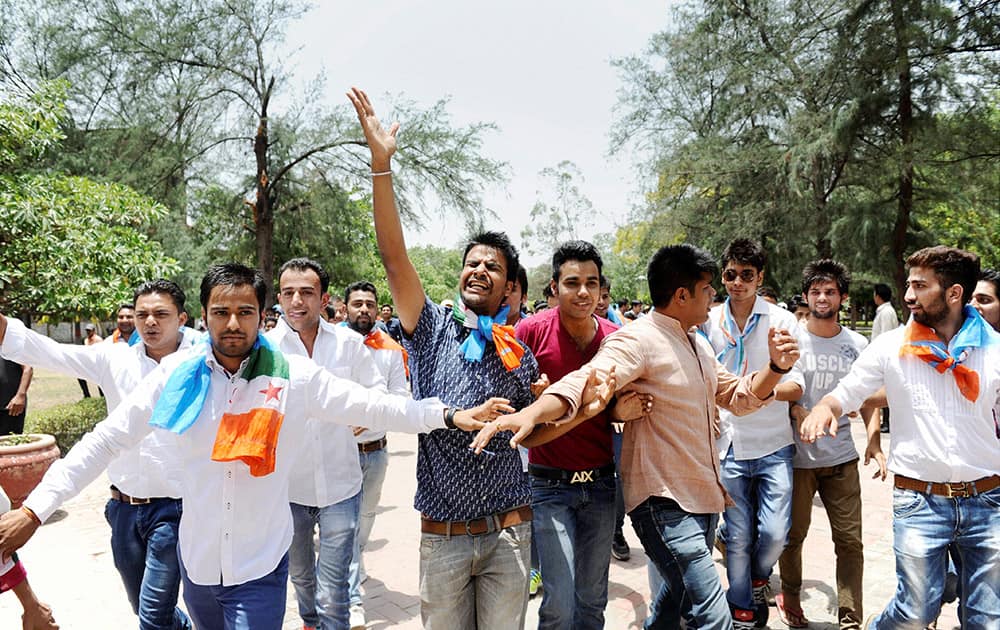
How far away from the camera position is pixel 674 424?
3.04 metres

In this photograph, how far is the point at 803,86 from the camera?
53.4 ft

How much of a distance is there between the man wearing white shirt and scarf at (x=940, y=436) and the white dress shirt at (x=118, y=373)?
3219 mm

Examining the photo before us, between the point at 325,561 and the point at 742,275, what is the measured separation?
303 centimetres

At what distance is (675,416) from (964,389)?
141cm

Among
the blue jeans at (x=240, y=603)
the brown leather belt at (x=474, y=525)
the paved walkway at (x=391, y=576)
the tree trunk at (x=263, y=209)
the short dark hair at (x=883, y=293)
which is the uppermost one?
the tree trunk at (x=263, y=209)

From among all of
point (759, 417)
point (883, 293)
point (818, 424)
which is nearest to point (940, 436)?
point (818, 424)

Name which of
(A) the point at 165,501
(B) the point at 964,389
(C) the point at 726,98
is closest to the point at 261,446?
(A) the point at 165,501

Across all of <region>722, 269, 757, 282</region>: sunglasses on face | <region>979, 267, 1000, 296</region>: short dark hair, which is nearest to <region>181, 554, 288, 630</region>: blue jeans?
<region>722, 269, 757, 282</region>: sunglasses on face

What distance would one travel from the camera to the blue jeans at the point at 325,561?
369cm

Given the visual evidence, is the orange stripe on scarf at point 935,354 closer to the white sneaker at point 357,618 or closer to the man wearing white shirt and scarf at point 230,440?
the man wearing white shirt and scarf at point 230,440

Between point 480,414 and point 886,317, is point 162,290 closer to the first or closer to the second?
point 480,414

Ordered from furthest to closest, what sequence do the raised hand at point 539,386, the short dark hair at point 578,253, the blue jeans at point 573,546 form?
the short dark hair at point 578,253 → the blue jeans at point 573,546 → the raised hand at point 539,386

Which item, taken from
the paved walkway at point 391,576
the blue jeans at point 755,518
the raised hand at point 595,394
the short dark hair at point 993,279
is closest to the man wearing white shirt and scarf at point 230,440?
the raised hand at point 595,394

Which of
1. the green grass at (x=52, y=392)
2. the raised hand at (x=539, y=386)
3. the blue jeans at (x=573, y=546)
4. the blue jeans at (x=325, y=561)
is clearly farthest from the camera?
the green grass at (x=52, y=392)
